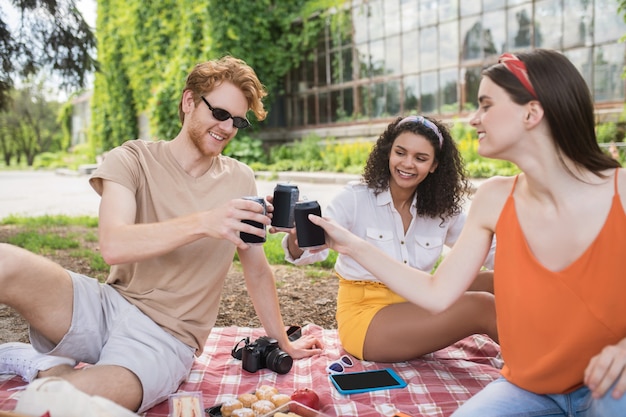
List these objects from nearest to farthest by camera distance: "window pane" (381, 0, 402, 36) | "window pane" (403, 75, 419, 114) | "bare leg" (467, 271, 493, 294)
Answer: "bare leg" (467, 271, 493, 294) < "window pane" (403, 75, 419, 114) < "window pane" (381, 0, 402, 36)

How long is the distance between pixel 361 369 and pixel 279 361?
0.48 meters

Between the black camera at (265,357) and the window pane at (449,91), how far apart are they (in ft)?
40.8

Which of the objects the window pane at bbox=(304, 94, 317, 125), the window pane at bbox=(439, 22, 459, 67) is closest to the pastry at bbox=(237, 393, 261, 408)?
the window pane at bbox=(439, 22, 459, 67)

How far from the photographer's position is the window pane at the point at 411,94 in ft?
51.6

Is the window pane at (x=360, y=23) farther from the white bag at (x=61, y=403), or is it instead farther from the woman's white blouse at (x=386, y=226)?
the white bag at (x=61, y=403)

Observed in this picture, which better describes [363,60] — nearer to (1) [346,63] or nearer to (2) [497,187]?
(1) [346,63]

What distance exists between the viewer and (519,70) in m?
2.09

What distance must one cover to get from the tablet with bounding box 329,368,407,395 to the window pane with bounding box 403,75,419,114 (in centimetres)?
1315

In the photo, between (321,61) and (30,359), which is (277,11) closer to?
(321,61)

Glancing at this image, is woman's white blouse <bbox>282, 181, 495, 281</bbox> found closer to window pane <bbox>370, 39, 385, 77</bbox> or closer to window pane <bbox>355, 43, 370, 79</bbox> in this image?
window pane <bbox>370, 39, 385, 77</bbox>

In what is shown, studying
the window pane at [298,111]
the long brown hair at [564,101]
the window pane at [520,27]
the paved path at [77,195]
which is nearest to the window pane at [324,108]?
the window pane at [298,111]

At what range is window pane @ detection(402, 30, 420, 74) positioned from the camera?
51.3 ft

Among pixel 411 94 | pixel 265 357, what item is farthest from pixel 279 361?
pixel 411 94

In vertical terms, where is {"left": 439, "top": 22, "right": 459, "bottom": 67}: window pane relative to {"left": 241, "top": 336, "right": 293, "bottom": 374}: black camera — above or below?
above
